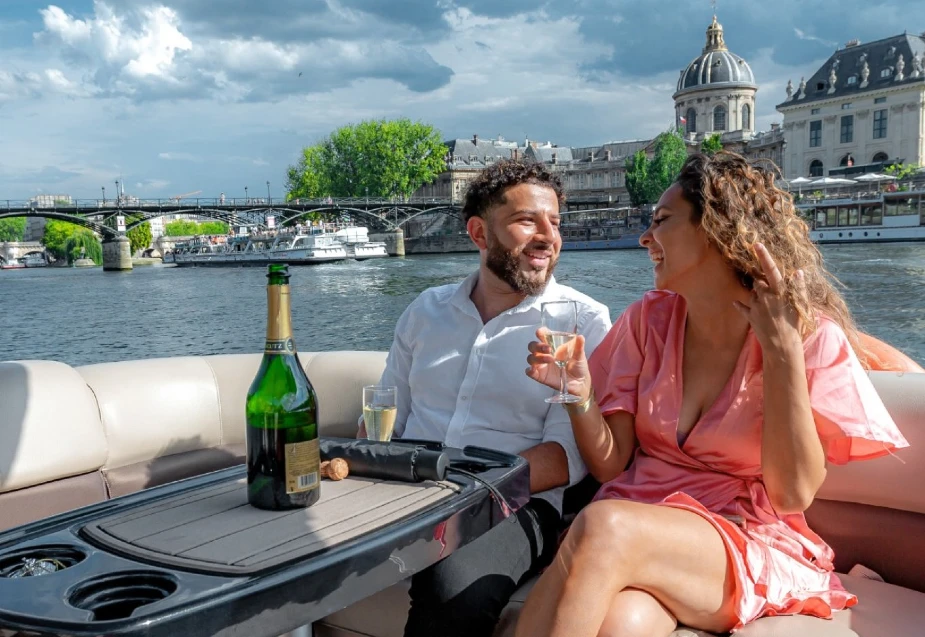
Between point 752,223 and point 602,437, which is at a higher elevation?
point 752,223

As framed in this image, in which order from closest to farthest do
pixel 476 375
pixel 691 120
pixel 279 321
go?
pixel 279 321
pixel 476 375
pixel 691 120

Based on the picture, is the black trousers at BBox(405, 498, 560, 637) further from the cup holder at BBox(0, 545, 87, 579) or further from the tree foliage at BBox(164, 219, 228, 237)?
the tree foliage at BBox(164, 219, 228, 237)

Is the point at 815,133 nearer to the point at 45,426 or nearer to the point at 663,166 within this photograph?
the point at 663,166

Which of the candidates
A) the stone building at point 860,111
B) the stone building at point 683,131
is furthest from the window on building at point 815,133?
the stone building at point 683,131

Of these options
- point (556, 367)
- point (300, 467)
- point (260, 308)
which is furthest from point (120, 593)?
point (260, 308)

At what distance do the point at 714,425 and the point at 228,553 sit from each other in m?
0.84

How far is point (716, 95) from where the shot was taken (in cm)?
6512

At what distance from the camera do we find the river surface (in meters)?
12.2

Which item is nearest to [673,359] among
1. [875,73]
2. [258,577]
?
[258,577]

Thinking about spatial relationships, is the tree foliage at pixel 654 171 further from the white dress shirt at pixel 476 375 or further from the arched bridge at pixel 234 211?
the white dress shirt at pixel 476 375

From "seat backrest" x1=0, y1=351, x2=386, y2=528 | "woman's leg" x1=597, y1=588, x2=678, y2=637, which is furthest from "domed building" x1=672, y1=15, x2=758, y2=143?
"woman's leg" x1=597, y1=588, x2=678, y2=637

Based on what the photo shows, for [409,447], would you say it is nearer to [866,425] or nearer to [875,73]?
[866,425]

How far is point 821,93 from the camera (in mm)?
47844

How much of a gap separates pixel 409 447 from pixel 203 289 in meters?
24.2
